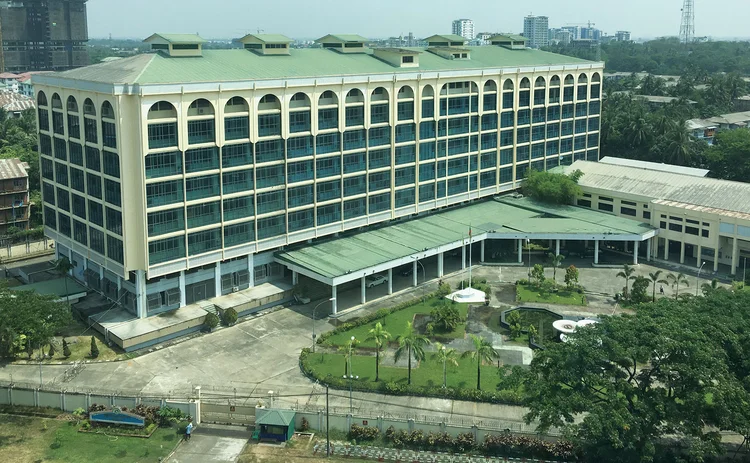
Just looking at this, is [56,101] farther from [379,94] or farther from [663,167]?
[663,167]

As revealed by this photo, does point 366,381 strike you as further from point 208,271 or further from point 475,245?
point 475,245

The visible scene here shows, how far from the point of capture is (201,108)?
222 ft

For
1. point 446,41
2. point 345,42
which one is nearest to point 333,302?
point 345,42

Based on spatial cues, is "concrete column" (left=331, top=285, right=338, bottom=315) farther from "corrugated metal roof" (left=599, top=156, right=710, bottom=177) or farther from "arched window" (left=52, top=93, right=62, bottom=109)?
"corrugated metal roof" (left=599, top=156, right=710, bottom=177)

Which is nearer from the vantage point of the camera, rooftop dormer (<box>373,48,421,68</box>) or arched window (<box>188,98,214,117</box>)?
arched window (<box>188,98,214,117</box>)

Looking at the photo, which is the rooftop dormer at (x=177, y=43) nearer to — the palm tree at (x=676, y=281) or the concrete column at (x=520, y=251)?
the concrete column at (x=520, y=251)

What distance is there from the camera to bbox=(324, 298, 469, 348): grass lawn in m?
66.2

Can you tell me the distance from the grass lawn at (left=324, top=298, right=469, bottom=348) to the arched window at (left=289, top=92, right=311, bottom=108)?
72.4 ft

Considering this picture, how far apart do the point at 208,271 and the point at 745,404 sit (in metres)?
46.4

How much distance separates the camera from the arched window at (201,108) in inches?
2641

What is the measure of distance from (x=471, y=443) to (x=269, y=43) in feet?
160

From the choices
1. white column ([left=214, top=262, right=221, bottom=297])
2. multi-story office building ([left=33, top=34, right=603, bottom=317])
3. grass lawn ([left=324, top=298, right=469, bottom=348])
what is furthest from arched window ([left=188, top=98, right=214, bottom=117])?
grass lawn ([left=324, top=298, right=469, bottom=348])

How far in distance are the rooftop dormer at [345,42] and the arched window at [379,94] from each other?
1037 centimetres

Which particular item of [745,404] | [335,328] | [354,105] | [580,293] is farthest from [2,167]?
[745,404]
